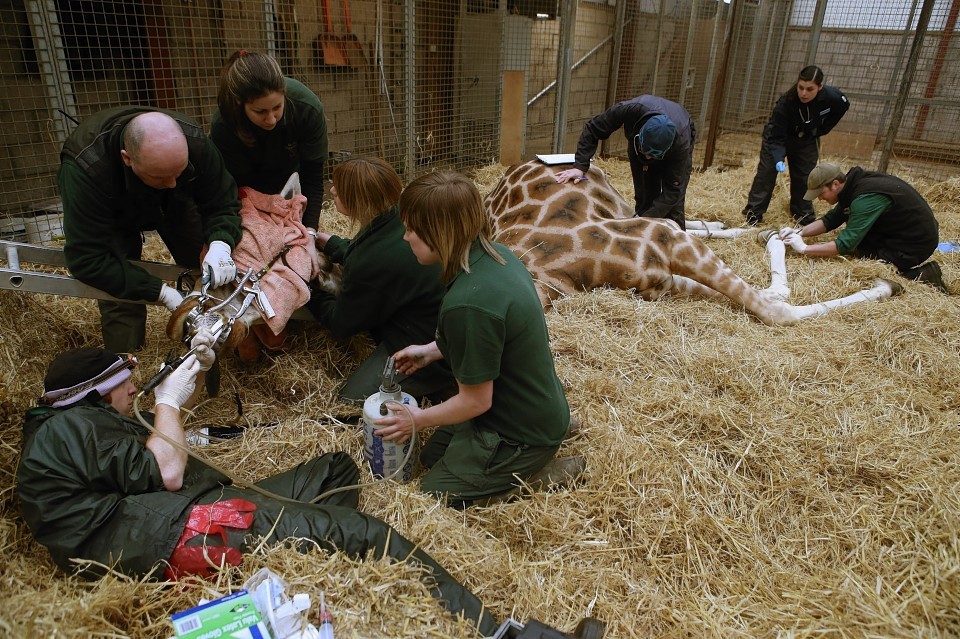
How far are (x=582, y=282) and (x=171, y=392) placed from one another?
307 centimetres

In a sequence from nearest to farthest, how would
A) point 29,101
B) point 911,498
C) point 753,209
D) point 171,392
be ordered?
point 171,392
point 911,498
point 29,101
point 753,209

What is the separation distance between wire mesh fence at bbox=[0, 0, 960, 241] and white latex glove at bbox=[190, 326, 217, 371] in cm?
311

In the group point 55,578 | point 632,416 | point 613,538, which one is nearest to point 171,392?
point 55,578

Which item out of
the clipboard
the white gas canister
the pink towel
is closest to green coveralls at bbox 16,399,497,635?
the white gas canister

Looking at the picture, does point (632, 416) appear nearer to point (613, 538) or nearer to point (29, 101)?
point (613, 538)

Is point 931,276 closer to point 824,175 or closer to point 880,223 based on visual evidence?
point 880,223

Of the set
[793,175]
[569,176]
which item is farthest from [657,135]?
[793,175]

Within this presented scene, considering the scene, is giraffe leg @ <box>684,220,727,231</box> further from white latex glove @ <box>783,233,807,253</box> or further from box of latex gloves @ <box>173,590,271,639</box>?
box of latex gloves @ <box>173,590,271,639</box>

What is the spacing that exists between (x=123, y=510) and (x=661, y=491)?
2162 millimetres

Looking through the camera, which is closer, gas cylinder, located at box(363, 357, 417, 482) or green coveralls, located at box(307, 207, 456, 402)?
gas cylinder, located at box(363, 357, 417, 482)

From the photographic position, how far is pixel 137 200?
3.12 m

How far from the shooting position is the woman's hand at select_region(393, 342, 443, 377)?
300 centimetres

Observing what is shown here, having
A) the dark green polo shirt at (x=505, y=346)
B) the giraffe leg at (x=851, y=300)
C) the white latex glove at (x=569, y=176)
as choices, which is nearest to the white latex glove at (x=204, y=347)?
the dark green polo shirt at (x=505, y=346)

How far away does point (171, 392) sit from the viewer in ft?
8.34
